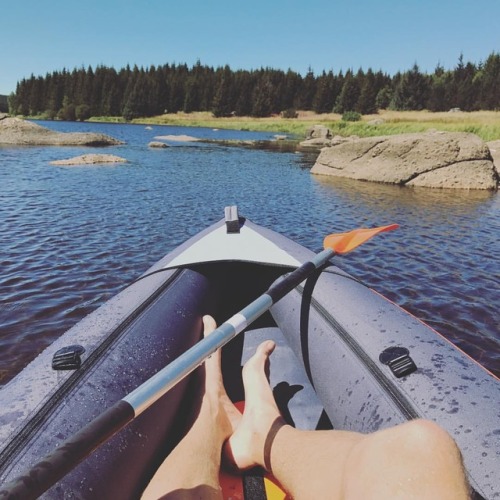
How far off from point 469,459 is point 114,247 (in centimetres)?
581

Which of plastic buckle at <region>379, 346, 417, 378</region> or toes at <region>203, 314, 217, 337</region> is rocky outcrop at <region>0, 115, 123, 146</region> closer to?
toes at <region>203, 314, 217, 337</region>

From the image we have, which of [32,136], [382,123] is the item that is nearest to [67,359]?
[32,136]

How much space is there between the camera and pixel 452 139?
12.5 metres

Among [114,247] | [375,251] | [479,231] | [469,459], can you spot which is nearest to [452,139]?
[479,231]

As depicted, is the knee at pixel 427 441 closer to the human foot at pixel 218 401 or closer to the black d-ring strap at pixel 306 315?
the human foot at pixel 218 401

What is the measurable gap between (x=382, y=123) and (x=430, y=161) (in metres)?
29.4

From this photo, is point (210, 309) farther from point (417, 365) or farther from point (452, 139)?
point (452, 139)

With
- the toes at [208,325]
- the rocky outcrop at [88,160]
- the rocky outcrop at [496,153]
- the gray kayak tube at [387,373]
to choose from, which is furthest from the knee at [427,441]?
the rocky outcrop at [88,160]

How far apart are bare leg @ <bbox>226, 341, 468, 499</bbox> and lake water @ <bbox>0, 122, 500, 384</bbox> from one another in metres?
2.30

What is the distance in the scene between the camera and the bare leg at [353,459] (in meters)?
1.09

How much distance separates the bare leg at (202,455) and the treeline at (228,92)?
6986 centimetres

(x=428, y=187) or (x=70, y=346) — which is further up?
(x=70, y=346)

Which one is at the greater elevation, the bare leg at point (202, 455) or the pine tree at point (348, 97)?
the pine tree at point (348, 97)

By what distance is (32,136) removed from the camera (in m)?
21.9
